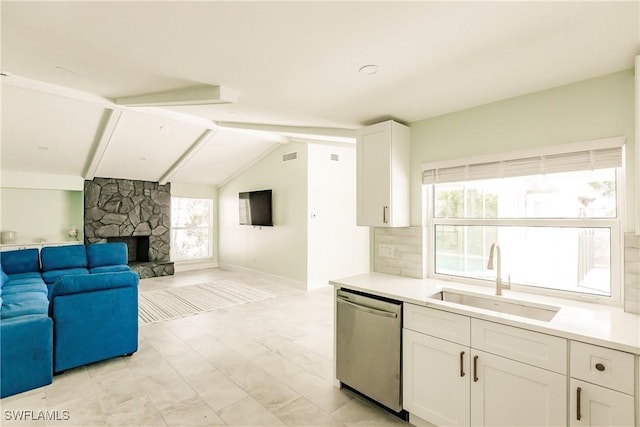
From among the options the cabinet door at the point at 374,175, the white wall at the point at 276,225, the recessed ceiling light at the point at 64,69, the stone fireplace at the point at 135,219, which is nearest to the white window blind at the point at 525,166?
the cabinet door at the point at 374,175

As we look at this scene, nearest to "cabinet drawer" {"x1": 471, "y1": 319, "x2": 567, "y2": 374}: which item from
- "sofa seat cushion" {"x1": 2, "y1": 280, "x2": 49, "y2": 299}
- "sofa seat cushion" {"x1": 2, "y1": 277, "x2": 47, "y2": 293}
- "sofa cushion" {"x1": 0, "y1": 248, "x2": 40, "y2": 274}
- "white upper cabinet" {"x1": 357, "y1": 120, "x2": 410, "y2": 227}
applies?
"white upper cabinet" {"x1": 357, "y1": 120, "x2": 410, "y2": 227}

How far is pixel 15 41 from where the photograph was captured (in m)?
2.02

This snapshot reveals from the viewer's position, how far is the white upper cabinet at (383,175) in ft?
8.98

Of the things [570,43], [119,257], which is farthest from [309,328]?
[119,257]

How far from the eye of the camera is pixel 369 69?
199cm

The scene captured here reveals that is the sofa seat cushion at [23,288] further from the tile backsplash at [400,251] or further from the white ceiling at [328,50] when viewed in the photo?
the tile backsplash at [400,251]

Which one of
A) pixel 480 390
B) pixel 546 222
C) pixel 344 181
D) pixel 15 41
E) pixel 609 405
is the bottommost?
pixel 480 390

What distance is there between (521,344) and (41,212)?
27.4 feet

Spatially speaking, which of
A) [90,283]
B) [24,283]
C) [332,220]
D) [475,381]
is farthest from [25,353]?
[332,220]

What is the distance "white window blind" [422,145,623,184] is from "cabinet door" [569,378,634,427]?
4.17 feet

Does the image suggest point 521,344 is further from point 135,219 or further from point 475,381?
point 135,219

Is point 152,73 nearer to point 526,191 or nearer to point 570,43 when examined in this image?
point 570,43

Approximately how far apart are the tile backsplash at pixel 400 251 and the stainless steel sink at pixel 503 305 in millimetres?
401

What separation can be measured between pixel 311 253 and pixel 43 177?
5.50 metres
